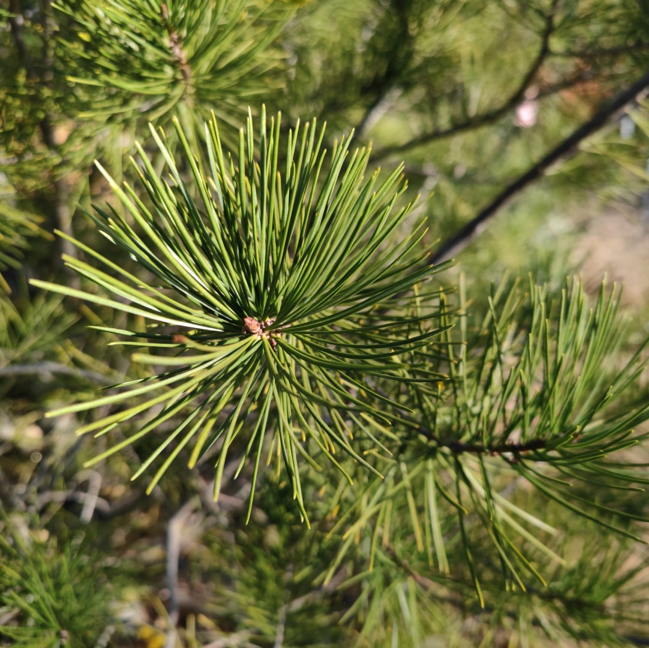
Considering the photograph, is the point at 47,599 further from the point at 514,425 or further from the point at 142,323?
the point at 514,425

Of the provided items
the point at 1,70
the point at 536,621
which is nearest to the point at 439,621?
the point at 536,621

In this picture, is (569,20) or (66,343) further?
(66,343)

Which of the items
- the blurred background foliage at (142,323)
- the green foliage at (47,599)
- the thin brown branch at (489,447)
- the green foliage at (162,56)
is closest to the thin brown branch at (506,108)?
the blurred background foliage at (142,323)

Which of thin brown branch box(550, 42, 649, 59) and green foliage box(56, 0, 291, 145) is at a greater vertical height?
thin brown branch box(550, 42, 649, 59)

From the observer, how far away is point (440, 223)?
0.79 metres

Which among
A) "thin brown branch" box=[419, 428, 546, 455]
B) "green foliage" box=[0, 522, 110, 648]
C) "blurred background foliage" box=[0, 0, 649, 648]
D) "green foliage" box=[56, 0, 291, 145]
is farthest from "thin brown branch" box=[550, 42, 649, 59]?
"green foliage" box=[0, 522, 110, 648]

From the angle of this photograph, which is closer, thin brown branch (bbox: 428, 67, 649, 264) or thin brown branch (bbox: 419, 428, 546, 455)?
thin brown branch (bbox: 419, 428, 546, 455)

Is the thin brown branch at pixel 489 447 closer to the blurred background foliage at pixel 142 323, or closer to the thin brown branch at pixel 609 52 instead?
the blurred background foliage at pixel 142 323

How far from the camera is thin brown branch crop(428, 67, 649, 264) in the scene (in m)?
0.43

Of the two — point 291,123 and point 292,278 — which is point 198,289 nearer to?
point 292,278

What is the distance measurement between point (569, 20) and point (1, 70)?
23.2 inches

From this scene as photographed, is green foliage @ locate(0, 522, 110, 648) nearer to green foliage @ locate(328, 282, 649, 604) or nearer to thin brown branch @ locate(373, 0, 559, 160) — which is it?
green foliage @ locate(328, 282, 649, 604)

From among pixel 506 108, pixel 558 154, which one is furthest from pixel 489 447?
pixel 506 108

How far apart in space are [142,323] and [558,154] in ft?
1.41
